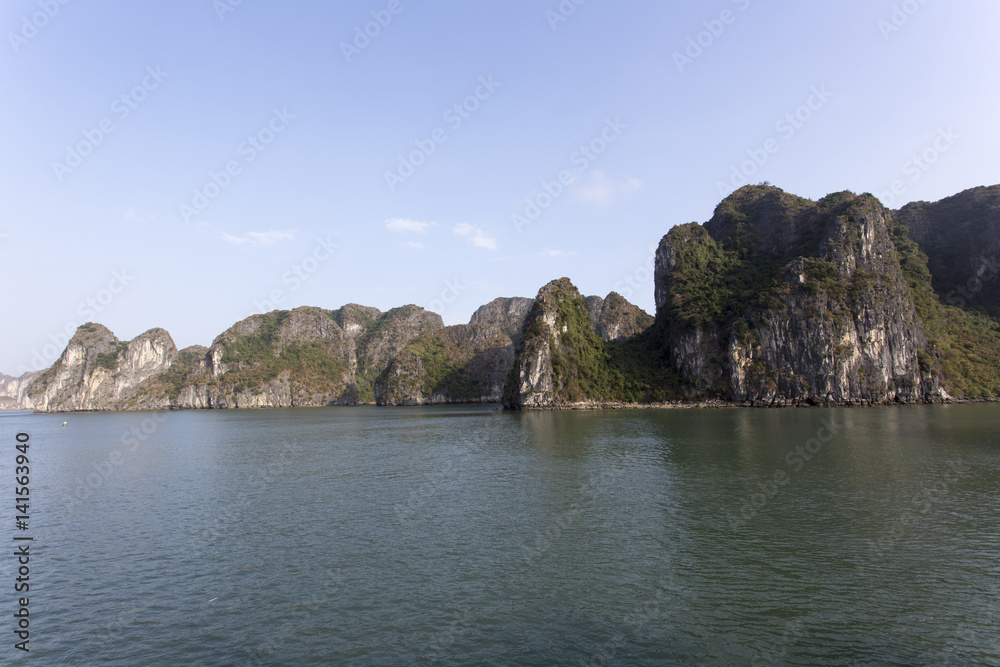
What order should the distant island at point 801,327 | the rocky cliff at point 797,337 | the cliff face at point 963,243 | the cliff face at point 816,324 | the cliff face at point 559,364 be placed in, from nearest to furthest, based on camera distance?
the cliff face at point 816,324 < the rocky cliff at point 797,337 < the distant island at point 801,327 < the cliff face at point 559,364 < the cliff face at point 963,243

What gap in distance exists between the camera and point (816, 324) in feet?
432

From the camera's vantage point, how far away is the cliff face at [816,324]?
130m

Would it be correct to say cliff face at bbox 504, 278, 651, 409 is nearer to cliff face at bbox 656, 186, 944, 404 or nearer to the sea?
cliff face at bbox 656, 186, 944, 404

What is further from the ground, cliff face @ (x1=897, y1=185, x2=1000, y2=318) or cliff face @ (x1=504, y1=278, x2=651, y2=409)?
cliff face @ (x1=897, y1=185, x2=1000, y2=318)

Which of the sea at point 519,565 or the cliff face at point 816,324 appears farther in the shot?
the cliff face at point 816,324

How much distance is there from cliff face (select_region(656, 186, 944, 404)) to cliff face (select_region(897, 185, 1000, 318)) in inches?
1376

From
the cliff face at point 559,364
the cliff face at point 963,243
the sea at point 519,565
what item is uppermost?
the cliff face at point 963,243

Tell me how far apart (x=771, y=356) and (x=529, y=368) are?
66.3 metres

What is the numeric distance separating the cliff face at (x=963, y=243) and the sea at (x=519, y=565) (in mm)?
170575

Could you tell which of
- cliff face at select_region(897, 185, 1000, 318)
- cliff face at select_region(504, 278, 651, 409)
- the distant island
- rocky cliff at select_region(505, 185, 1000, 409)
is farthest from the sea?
cliff face at select_region(897, 185, 1000, 318)

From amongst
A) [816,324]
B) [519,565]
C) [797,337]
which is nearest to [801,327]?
[797,337]

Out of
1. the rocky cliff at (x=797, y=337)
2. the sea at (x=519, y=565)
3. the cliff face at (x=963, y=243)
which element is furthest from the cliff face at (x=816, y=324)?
the sea at (x=519, y=565)

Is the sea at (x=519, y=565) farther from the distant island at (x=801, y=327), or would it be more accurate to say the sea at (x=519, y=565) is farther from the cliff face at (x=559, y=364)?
the distant island at (x=801, y=327)

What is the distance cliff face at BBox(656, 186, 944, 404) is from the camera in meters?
130
